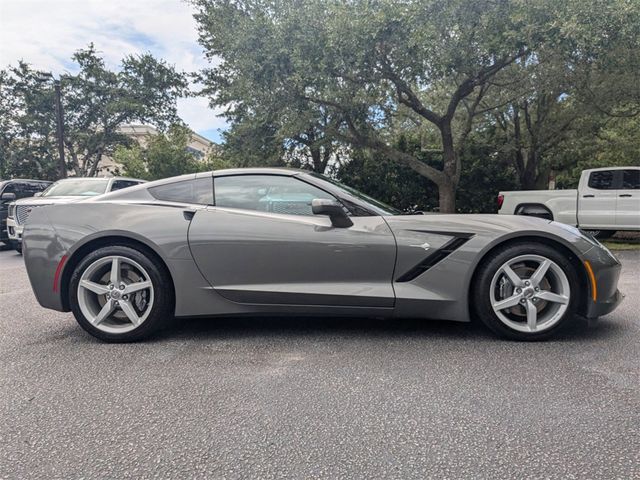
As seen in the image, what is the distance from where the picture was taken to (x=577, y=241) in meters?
2.89

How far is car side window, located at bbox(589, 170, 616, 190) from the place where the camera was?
8.84 metres

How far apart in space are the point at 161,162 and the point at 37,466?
18.8 m

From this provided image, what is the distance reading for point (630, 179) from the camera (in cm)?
870

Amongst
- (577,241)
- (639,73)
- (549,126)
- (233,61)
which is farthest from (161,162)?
(577,241)

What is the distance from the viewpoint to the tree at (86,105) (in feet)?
78.1

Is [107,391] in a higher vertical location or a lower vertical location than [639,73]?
lower

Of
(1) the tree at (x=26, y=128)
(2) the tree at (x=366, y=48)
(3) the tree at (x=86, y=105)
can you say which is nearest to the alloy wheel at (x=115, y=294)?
(2) the tree at (x=366, y=48)

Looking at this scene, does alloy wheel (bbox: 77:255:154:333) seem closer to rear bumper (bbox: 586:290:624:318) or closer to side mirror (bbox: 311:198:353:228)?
side mirror (bbox: 311:198:353:228)

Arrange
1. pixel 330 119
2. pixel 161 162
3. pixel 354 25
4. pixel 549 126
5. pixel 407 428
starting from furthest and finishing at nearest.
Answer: pixel 161 162 < pixel 549 126 < pixel 330 119 < pixel 354 25 < pixel 407 428

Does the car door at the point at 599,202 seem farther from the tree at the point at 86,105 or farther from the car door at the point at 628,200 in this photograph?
the tree at the point at 86,105

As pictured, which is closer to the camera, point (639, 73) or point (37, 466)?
point (37, 466)

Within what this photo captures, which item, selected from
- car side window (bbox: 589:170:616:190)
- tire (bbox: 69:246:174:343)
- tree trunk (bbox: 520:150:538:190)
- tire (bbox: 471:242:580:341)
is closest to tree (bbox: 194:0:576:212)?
car side window (bbox: 589:170:616:190)

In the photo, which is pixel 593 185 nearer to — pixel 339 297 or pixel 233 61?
pixel 339 297

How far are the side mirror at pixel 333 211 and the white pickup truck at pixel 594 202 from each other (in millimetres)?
7018
